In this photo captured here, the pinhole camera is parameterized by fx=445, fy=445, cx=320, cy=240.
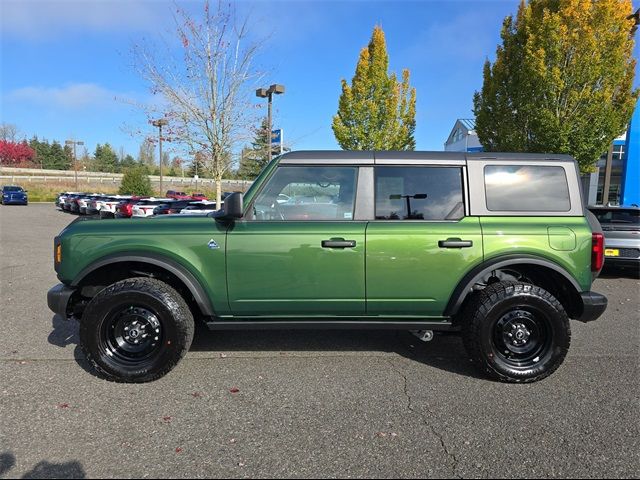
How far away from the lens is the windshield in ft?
26.8

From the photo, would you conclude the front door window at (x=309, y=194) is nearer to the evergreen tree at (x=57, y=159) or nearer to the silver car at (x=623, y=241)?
the silver car at (x=623, y=241)

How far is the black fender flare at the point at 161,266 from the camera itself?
3561mm

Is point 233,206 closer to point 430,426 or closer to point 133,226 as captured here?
point 133,226

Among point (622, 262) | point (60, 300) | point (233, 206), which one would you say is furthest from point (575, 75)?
point (60, 300)

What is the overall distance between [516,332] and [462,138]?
45114 mm

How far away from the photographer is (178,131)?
11.8 meters

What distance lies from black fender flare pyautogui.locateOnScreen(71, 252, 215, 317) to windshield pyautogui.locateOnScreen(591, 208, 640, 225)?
7709 millimetres

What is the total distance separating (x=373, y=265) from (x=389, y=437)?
1.29 m

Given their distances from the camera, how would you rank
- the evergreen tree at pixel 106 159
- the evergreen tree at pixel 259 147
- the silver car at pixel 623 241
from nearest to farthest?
1. the silver car at pixel 623 241
2. the evergreen tree at pixel 259 147
3. the evergreen tree at pixel 106 159

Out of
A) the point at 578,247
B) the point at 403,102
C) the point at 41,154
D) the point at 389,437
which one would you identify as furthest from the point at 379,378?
the point at 41,154

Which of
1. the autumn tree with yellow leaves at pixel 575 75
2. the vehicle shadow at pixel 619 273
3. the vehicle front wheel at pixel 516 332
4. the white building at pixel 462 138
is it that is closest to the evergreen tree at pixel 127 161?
the white building at pixel 462 138

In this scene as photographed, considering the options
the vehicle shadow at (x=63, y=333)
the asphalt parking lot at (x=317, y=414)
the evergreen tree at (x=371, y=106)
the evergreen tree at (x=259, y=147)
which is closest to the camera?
the asphalt parking lot at (x=317, y=414)

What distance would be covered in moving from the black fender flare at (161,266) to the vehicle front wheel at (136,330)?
157mm

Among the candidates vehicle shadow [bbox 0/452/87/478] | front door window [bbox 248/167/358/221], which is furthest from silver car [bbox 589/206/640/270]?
vehicle shadow [bbox 0/452/87/478]
